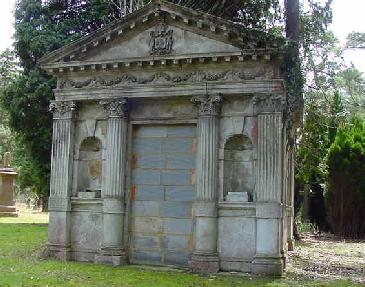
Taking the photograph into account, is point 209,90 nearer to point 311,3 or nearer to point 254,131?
point 254,131

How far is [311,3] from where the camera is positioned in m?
21.3

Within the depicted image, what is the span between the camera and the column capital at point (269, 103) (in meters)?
13.9

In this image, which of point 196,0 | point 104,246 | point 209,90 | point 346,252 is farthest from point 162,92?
point 346,252

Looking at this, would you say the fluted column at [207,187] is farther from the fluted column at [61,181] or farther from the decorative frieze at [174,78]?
the fluted column at [61,181]

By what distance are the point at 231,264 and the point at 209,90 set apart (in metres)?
4.74

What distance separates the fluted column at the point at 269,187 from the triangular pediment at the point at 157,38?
1850 millimetres

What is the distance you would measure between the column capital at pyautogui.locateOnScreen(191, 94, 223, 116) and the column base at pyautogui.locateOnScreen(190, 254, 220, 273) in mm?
3853

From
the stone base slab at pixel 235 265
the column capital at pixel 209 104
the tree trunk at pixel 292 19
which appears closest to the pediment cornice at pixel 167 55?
the column capital at pixel 209 104

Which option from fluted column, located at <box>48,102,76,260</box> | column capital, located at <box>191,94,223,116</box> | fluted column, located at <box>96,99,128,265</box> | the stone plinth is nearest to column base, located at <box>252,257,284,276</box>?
→ fluted column, located at <box>96,99,128,265</box>

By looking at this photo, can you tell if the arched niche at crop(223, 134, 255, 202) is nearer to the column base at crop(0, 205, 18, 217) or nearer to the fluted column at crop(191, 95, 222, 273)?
the fluted column at crop(191, 95, 222, 273)

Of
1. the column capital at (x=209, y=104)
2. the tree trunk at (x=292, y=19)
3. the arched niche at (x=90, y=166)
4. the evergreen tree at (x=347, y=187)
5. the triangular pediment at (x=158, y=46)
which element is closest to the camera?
the column capital at (x=209, y=104)

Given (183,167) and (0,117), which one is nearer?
(183,167)

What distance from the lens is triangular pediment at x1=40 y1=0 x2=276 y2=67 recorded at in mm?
14305

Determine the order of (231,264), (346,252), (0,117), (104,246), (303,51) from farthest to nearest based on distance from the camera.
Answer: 1. (0,117)
2. (303,51)
3. (346,252)
4. (104,246)
5. (231,264)
